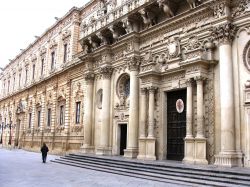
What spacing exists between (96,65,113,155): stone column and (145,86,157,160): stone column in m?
4.44

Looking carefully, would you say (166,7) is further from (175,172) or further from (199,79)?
(175,172)

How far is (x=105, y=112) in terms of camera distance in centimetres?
2092

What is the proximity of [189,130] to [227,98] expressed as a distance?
2.40 meters

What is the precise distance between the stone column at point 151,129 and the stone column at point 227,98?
419 centimetres

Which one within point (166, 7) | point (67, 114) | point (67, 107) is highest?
point (166, 7)

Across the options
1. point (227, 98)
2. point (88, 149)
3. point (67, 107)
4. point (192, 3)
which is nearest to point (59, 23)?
point (67, 107)

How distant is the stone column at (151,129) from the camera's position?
16.6 m

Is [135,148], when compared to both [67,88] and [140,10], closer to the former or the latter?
[140,10]

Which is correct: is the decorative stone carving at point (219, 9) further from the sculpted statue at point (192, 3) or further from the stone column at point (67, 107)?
the stone column at point (67, 107)

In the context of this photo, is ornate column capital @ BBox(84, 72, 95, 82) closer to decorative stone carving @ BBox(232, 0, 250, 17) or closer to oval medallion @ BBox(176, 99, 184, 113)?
oval medallion @ BBox(176, 99, 184, 113)

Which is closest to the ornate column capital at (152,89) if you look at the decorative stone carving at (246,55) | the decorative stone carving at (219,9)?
the decorative stone carving at (219,9)

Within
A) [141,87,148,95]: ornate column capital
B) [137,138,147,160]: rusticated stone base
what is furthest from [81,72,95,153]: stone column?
[141,87,148,95]: ornate column capital

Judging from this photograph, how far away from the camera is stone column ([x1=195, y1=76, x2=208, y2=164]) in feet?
45.4

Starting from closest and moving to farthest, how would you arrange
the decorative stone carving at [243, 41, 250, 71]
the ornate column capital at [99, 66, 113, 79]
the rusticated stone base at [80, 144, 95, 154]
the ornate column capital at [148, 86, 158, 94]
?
the decorative stone carving at [243, 41, 250, 71] < the ornate column capital at [148, 86, 158, 94] < the ornate column capital at [99, 66, 113, 79] < the rusticated stone base at [80, 144, 95, 154]
